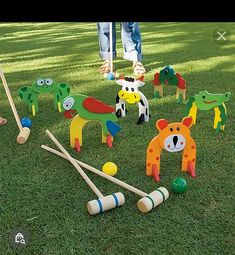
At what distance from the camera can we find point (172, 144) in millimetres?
1666

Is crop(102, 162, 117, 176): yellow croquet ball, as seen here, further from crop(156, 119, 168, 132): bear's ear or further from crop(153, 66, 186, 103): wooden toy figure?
crop(153, 66, 186, 103): wooden toy figure

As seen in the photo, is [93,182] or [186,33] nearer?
[93,182]

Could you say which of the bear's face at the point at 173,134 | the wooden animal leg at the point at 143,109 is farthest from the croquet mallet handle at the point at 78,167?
the wooden animal leg at the point at 143,109

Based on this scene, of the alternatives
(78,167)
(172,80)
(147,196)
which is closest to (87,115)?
(78,167)

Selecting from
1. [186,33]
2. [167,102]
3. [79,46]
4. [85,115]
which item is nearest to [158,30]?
[186,33]

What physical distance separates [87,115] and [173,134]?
579 millimetres

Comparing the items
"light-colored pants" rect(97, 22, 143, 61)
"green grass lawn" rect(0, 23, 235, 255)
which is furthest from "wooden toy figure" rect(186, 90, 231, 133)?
"light-colored pants" rect(97, 22, 143, 61)

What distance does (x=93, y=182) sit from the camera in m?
1.76

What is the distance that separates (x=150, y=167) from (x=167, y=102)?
43.1 inches

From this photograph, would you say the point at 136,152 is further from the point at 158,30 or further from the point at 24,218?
the point at 158,30

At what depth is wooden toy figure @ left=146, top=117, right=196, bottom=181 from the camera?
1.63 meters

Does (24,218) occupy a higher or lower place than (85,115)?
lower

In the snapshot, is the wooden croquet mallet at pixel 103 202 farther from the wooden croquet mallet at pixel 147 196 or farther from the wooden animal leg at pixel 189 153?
the wooden animal leg at pixel 189 153

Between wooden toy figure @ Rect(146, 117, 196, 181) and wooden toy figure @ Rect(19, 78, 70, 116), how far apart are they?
42.8 inches
